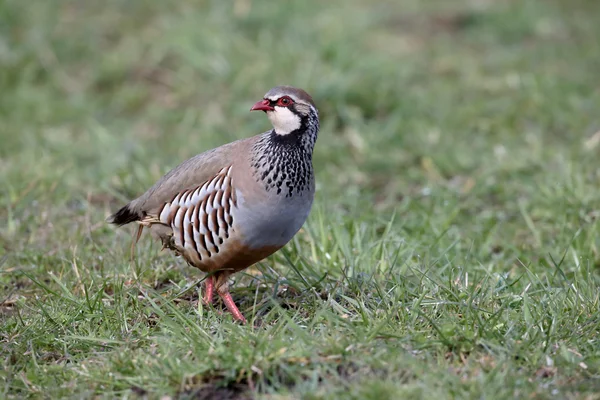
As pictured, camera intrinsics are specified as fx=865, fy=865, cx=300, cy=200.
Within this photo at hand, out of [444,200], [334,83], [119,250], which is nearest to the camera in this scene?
[119,250]

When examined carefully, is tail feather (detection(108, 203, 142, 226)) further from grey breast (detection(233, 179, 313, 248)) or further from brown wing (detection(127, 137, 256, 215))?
grey breast (detection(233, 179, 313, 248))

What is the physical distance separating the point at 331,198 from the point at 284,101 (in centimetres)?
190

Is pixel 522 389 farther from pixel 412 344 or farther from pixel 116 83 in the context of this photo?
pixel 116 83

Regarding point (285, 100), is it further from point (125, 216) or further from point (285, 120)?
point (125, 216)

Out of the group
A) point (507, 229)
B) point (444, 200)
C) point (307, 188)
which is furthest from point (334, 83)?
point (307, 188)

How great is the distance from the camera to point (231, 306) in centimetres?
391

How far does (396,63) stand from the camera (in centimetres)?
771

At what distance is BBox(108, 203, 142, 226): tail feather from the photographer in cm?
416

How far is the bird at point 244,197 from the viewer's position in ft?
12.0

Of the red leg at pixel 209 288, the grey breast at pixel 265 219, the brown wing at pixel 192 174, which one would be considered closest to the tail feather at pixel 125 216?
the brown wing at pixel 192 174

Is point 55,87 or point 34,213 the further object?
point 55,87

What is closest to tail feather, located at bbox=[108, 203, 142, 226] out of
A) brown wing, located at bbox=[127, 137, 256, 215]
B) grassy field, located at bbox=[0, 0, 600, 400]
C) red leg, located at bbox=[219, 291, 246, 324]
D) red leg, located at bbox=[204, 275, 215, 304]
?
brown wing, located at bbox=[127, 137, 256, 215]

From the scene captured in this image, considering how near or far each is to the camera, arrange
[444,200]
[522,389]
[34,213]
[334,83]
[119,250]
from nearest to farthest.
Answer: [522,389]
[119,250]
[34,213]
[444,200]
[334,83]

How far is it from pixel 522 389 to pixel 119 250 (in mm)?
2315
